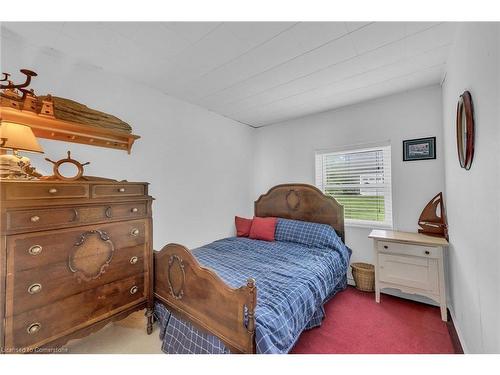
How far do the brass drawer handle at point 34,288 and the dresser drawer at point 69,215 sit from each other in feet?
1.04

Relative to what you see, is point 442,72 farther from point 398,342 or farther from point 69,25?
point 69,25

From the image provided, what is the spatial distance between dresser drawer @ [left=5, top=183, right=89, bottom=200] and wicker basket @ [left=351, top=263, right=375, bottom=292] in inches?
113

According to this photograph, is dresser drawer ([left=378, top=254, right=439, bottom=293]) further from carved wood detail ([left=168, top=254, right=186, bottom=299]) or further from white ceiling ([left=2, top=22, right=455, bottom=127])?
carved wood detail ([left=168, top=254, right=186, bottom=299])

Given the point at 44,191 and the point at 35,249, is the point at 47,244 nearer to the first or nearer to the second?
the point at 35,249

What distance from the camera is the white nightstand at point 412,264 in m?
→ 1.99

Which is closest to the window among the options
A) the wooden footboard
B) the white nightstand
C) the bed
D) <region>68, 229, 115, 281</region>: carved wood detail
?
the bed

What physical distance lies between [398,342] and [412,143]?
80.6 inches

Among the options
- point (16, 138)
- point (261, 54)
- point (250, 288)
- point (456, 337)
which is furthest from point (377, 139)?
point (16, 138)

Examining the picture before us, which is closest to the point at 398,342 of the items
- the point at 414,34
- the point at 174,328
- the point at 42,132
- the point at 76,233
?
the point at 174,328

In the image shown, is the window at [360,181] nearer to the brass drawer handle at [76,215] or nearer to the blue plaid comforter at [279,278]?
the blue plaid comforter at [279,278]

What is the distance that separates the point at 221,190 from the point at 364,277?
221 cm

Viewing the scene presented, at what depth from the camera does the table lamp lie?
1215 millimetres

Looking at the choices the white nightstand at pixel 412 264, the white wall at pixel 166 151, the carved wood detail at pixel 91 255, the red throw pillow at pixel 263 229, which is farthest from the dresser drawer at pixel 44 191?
the white nightstand at pixel 412 264

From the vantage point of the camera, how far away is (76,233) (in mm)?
1346
